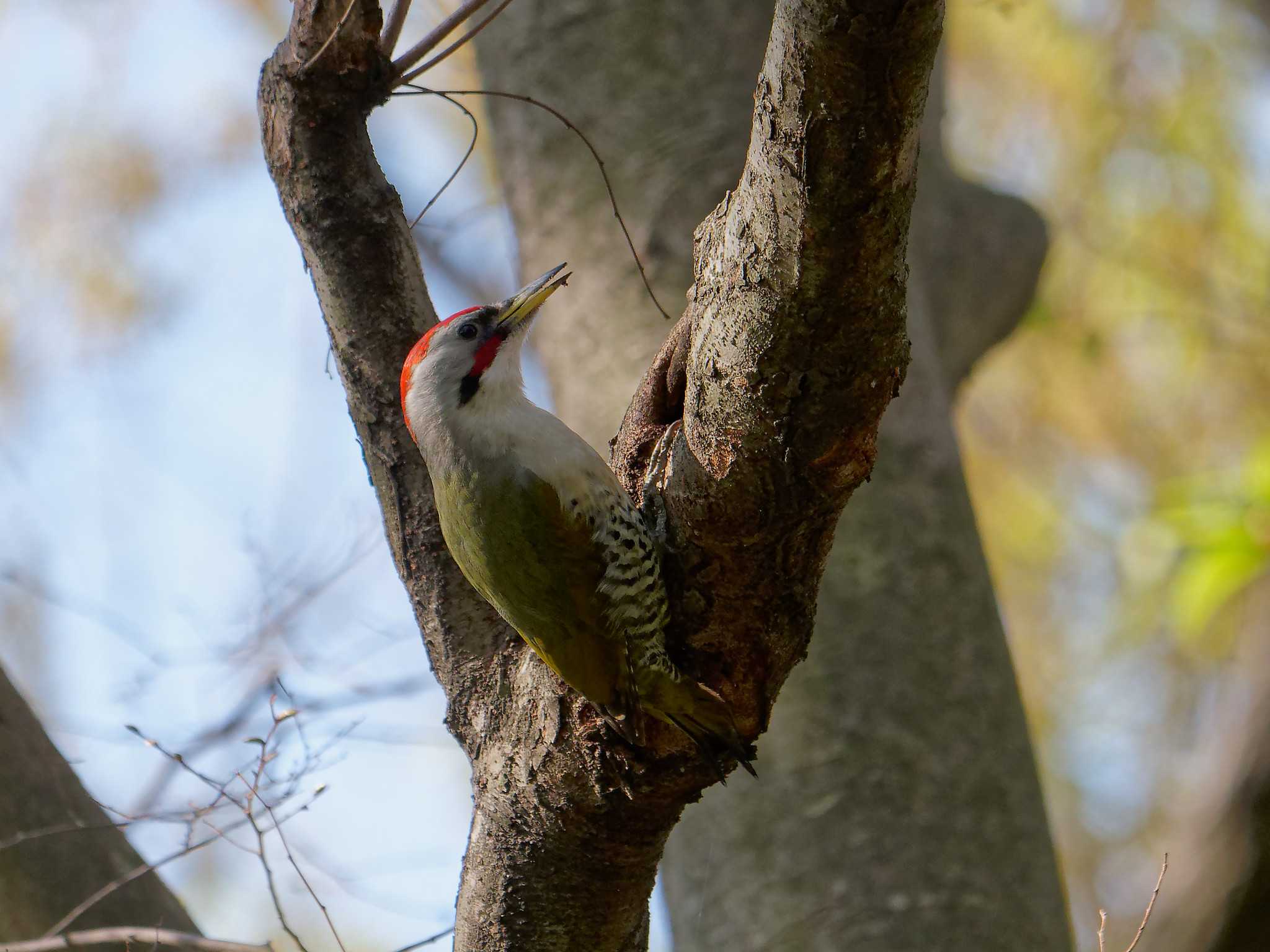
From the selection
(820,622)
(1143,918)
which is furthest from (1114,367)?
(1143,918)

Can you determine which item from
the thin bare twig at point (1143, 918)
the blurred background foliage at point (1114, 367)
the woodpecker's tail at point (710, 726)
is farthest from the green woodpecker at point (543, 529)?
the blurred background foliage at point (1114, 367)

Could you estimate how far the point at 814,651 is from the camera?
165 inches

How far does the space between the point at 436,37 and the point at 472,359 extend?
1056 mm

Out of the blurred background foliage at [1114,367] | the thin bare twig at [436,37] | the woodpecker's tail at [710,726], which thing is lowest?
the woodpecker's tail at [710,726]

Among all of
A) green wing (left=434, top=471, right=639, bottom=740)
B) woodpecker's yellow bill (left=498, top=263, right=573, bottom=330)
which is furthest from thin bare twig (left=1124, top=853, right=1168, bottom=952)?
woodpecker's yellow bill (left=498, top=263, right=573, bottom=330)

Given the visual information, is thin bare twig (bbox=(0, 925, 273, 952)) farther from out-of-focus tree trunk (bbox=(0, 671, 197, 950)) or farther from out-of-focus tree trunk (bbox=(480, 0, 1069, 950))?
out-of-focus tree trunk (bbox=(480, 0, 1069, 950))

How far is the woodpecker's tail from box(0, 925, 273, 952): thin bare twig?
41.8 inches

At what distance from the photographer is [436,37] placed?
2535 millimetres

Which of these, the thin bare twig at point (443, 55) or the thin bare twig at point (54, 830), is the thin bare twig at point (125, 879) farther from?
the thin bare twig at point (443, 55)

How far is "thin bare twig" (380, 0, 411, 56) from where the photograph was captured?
8.25ft

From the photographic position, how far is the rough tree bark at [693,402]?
165 cm

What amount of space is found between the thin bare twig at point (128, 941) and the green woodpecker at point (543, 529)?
0.93 m

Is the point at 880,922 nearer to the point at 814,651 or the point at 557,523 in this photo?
the point at 814,651

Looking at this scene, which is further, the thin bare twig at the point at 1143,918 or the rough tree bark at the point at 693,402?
the thin bare twig at the point at 1143,918
